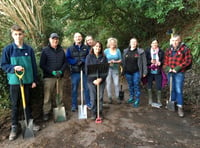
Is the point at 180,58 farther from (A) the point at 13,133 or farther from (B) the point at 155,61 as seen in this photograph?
(A) the point at 13,133

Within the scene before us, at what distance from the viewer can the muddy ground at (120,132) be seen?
361cm

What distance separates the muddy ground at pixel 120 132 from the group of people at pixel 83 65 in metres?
0.26

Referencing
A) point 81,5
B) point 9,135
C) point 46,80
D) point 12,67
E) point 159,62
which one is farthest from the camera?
point 81,5

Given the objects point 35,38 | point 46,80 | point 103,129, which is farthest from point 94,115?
point 35,38

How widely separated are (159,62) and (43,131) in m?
3.57

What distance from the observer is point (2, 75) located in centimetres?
407

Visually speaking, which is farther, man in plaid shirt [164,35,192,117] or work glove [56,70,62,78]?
man in plaid shirt [164,35,192,117]

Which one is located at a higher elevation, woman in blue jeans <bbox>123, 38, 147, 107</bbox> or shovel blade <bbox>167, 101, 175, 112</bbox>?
woman in blue jeans <bbox>123, 38, 147, 107</bbox>

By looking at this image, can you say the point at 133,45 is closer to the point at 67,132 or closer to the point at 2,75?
the point at 67,132

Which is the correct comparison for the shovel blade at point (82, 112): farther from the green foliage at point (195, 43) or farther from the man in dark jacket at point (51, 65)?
the green foliage at point (195, 43)

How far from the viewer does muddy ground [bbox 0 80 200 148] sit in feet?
11.8

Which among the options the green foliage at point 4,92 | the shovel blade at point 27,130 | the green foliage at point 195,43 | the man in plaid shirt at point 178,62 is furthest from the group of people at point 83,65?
the green foliage at point 195,43

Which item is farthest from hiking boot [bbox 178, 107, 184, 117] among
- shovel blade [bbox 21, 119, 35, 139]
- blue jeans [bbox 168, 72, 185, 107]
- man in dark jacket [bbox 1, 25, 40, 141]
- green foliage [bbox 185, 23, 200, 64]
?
man in dark jacket [bbox 1, 25, 40, 141]

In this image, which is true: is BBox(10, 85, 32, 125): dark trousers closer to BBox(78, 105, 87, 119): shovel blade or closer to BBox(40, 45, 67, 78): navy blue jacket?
BBox(40, 45, 67, 78): navy blue jacket
